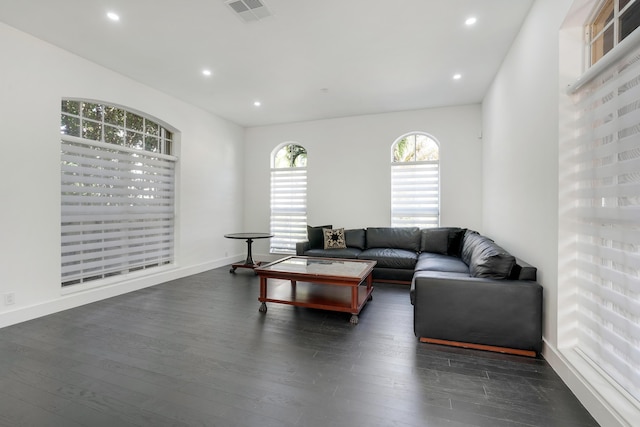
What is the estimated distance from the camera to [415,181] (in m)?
5.67

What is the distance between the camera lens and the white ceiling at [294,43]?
2758 millimetres

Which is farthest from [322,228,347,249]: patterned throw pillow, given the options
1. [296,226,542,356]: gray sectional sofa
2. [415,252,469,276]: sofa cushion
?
[296,226,542,356]: gray sectional sofa

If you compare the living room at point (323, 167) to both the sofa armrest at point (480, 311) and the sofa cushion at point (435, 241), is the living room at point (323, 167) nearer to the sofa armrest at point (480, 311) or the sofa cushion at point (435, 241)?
the sofa armrest at point (480, 311)

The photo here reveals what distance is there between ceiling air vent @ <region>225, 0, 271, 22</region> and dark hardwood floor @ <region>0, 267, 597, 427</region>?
10.4 feet

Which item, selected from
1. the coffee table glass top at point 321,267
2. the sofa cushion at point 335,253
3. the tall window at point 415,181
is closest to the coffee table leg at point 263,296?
the coffee table glass top at point 321,267

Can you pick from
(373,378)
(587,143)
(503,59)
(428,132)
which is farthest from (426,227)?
(373,378)

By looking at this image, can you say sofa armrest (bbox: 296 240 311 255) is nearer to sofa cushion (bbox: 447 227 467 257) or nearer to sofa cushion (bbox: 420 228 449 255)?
sofa cushion (bbox: 420 228 449 255)

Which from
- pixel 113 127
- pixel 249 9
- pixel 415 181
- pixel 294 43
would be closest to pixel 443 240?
pixel 415 181

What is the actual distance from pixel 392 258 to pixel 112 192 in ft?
14.5

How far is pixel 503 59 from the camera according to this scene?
12.0ft

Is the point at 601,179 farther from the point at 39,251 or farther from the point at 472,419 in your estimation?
Result: the point at 39,251

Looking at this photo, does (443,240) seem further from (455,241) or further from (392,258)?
(392,258)

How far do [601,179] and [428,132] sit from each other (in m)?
3.91

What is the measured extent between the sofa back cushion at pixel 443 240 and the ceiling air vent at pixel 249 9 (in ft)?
13.5
